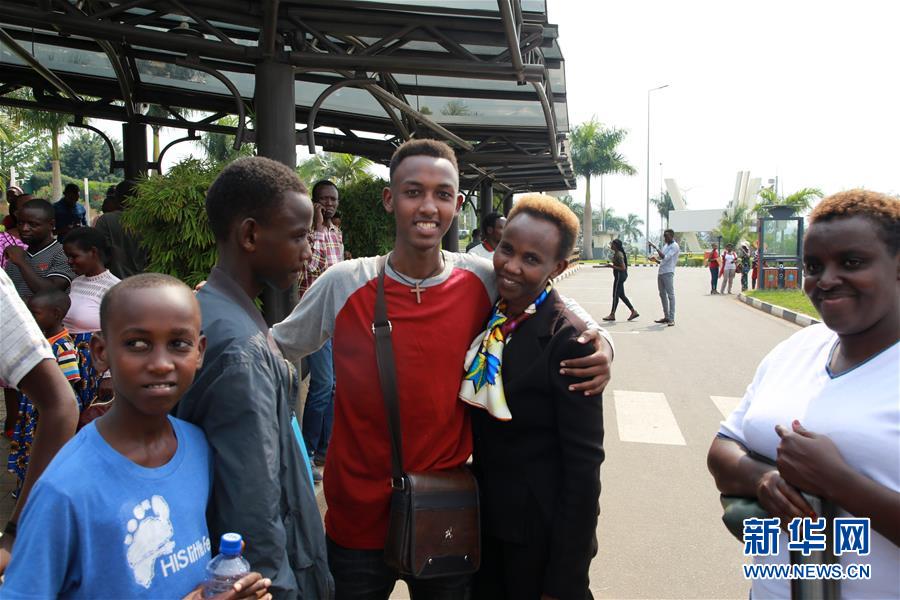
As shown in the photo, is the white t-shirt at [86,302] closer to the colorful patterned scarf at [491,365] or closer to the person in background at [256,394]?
the person in background at [256,394]

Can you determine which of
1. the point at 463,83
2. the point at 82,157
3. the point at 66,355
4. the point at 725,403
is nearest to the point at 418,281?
the point at 66,355

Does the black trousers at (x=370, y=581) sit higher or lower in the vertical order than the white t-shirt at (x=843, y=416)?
lower

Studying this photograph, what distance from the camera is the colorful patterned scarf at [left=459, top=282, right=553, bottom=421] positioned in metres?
2.13

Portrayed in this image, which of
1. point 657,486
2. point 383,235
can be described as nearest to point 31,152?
point 383,235

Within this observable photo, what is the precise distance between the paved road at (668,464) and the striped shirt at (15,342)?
2862mm

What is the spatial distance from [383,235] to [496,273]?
22.3 feet

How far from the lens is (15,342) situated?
74.8 inches

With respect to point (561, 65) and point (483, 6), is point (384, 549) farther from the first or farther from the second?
point (561, 65)

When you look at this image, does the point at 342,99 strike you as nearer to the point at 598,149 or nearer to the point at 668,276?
the point at 668,276

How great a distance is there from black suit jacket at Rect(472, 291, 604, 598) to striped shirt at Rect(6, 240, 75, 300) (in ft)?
12.4

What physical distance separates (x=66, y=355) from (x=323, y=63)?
3079 mm

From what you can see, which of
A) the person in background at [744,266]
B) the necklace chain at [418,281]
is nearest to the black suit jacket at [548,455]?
the necklace chain at [418,281]

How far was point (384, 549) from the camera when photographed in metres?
2.17

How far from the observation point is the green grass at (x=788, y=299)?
15759mm
